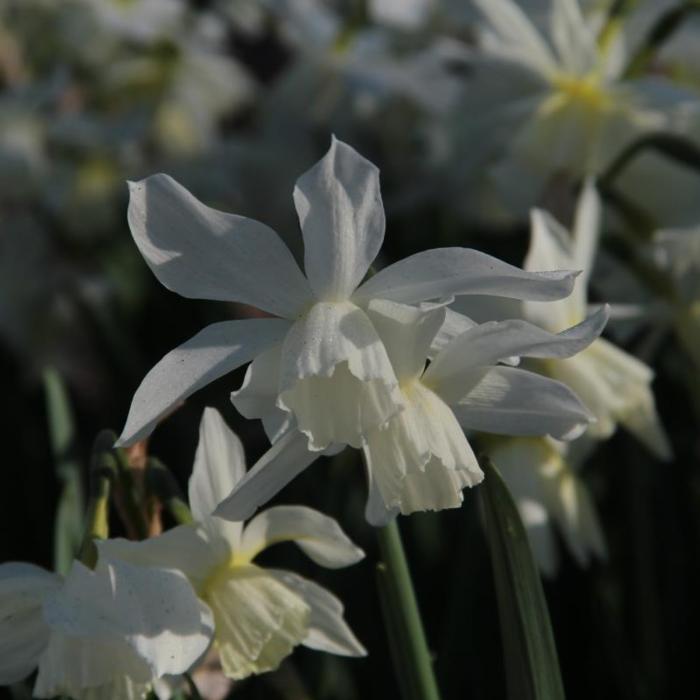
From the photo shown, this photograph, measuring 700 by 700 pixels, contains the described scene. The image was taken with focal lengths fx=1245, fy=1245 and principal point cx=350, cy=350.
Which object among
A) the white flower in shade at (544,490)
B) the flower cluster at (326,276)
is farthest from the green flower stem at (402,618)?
the white flower in shade at (544,490)

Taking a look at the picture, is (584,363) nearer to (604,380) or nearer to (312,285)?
(604,380)

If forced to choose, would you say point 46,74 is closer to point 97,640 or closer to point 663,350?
point 663,350

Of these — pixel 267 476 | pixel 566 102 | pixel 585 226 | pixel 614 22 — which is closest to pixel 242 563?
Answer: pixel 267 476

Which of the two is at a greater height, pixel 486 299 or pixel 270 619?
pixel 486 299

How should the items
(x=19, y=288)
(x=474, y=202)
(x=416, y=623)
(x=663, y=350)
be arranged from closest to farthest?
1. (x=416, y=623)
2. (x=663, y=350)
3. (x=474, y=202)
4. (x=19, y=288)

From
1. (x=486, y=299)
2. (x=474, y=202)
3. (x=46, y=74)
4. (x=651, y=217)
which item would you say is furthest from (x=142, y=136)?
(x=486, y=299)

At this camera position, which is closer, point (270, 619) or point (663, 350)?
point (270, 619)
